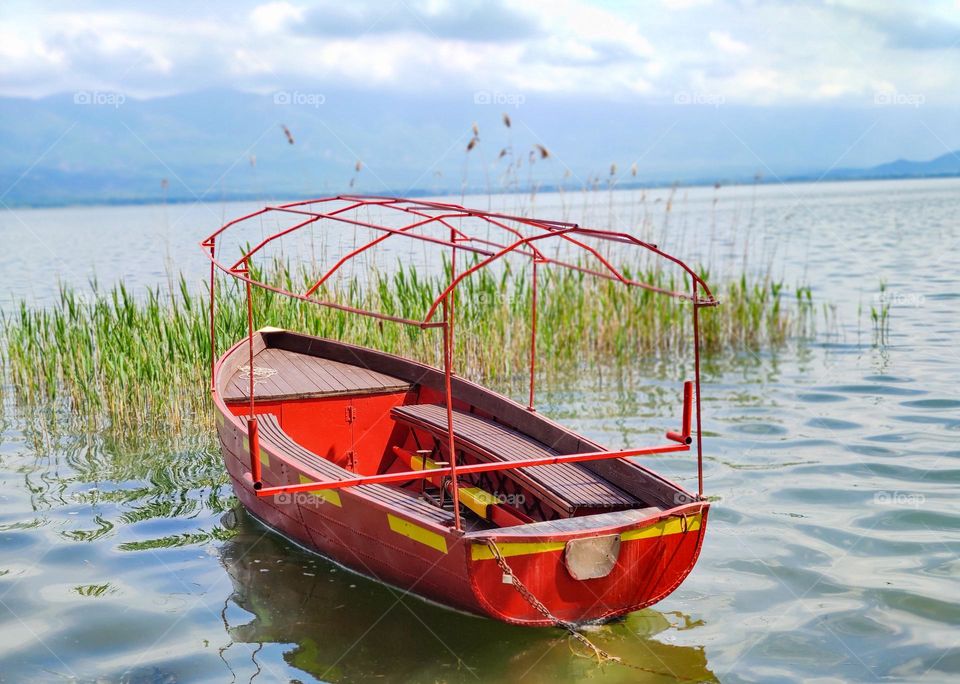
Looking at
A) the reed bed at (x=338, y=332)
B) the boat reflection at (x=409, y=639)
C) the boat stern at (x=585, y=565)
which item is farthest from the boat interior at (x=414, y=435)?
the reed bed at (x=338, y=332)

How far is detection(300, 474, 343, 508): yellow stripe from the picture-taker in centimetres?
550

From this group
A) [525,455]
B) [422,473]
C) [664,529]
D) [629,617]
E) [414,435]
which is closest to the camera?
[664,529]

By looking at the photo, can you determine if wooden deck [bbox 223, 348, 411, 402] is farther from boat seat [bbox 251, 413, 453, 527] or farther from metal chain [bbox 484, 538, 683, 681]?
metal chain [bbox 484, 538, 683, 681]

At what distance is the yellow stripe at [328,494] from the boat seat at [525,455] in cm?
110

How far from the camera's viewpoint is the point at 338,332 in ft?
31.7

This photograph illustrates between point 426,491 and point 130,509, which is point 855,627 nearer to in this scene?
point 426,491

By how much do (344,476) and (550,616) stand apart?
1572 mm

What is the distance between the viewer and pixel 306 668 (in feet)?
16.0

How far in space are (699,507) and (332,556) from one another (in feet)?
7.68

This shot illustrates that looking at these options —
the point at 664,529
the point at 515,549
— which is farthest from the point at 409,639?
the point at 664,529

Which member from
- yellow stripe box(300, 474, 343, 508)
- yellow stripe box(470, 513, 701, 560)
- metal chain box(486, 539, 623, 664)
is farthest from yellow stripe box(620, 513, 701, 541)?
yellow stripe box(300, 474, 343, 508)

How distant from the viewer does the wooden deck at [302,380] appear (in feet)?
24.6

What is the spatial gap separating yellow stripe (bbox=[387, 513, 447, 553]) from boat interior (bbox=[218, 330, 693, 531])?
139 mm

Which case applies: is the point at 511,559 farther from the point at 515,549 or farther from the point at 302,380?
the point at 302,380
